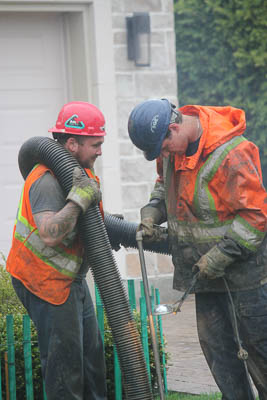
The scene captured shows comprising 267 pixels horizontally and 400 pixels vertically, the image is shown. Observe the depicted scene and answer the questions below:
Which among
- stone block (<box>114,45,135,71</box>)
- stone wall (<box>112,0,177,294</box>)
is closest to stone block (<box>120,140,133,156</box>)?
stone wall (<box>112,0,177,294</box>)

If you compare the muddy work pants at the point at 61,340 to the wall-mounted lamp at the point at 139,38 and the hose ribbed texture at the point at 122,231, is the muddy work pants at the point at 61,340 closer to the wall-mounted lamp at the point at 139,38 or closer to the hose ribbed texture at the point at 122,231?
the hose ribbed texture at the point at 122,231

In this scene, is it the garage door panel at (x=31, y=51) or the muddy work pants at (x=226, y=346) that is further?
the garage door panel at (x=31, y=51)

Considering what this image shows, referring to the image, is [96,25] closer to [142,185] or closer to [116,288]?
[142,185]

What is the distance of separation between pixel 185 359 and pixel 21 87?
3579 millimetres

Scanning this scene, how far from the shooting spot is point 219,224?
4.40 meters

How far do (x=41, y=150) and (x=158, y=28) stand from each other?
15.5 ft

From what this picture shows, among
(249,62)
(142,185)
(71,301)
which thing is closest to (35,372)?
(71,301)

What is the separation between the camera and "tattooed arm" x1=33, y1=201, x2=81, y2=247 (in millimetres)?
4176

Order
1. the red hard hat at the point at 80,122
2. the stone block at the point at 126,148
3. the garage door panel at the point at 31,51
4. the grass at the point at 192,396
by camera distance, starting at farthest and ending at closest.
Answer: the stone block at the point at 126,148, the garage door panel at the point at 31,51, the grass at the point at 192,396, the red hard hat at the point at 80,122

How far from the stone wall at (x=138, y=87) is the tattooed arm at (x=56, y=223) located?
14.6ft

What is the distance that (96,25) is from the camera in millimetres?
8516

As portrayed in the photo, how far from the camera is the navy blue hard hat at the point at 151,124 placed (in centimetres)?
433

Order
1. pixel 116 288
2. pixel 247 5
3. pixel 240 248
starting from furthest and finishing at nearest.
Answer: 1. pixel 247 5
2. pixel 116 288
3. pixel 240 248

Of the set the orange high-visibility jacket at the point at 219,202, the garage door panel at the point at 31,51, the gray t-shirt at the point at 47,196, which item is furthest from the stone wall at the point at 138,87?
the gray t-shirt at the point at 47,196
